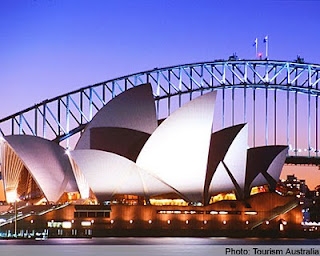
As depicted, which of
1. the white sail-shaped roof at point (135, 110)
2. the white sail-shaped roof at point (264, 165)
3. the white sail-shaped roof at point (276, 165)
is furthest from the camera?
the white sail-shaped roof at point (276, 165)

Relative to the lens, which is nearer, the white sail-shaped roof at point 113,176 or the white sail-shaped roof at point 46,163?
the white sail-shaped roof at point 113,176

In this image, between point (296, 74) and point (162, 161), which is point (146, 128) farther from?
A: point (296, 74)

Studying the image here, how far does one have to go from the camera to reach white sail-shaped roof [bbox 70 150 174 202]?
52938 millimetres

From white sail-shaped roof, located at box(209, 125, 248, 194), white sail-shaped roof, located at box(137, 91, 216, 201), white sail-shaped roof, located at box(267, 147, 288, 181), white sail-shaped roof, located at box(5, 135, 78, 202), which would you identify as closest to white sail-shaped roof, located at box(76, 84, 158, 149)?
white sail-shaped roof, located at box(137, 91, 216, 201)

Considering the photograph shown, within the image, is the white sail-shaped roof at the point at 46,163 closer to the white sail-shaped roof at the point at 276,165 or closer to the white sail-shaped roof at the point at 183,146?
the white sail-shaped roof at the point at 183,146

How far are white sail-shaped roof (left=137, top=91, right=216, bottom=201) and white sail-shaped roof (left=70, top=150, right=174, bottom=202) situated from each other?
0.84m

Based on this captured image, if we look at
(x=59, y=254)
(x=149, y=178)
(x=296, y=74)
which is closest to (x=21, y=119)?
(x=149, y=178)

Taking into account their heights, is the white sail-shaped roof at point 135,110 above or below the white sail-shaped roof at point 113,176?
above

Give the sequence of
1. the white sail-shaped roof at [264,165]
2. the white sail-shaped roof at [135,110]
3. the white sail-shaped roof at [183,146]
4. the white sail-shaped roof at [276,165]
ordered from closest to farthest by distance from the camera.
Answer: the white sail-shaped roof at [183,146]
the white sail-shaped roof at [135,110]
the white sail-shaped roof at [264,165]
the white sail-shaped roof at [276,165]

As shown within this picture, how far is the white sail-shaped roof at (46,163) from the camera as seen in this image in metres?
55.4

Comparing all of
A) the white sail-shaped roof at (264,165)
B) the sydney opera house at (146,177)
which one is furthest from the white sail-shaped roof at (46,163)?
the white sail-shaped roof at (264,165)

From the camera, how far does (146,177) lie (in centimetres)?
5428

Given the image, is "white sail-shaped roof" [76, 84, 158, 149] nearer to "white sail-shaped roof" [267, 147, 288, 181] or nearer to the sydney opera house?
the sydney opera house

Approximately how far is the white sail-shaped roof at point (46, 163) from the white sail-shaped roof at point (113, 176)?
9.64 feet
